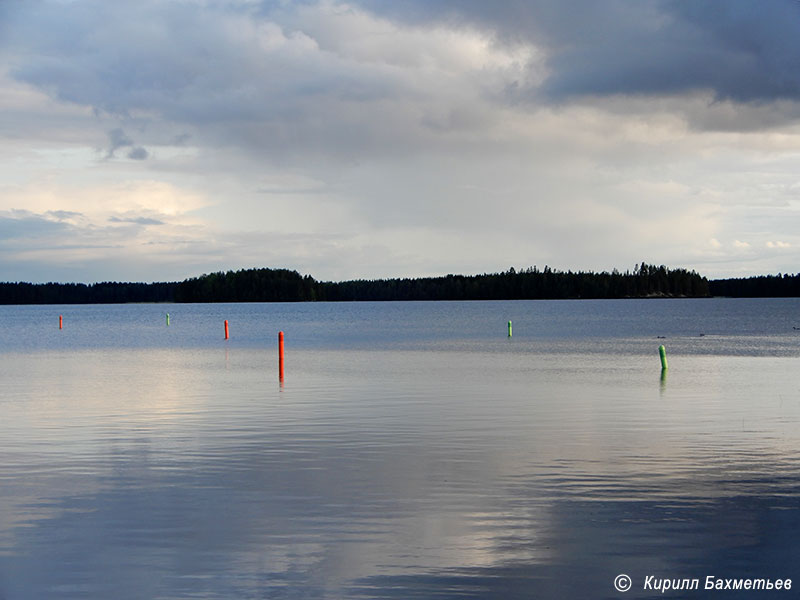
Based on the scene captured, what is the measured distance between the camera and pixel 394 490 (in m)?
15.3

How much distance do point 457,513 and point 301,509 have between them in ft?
7.70

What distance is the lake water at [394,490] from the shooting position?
1043cm

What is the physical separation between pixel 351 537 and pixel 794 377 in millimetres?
32271

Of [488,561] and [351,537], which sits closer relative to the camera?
[488,561]

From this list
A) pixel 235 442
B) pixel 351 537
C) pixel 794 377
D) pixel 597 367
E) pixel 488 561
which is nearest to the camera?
pixel 488 561

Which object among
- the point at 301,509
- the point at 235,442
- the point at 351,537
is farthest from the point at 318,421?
the point at 351,537

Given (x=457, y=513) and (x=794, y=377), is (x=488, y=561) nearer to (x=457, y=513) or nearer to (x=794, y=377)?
(x=457, y=513)

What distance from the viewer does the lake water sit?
10.4 metres

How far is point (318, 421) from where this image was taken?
25125 mm

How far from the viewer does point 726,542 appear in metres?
11.5

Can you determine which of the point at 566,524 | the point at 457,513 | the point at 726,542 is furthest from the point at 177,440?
the point at 726,542

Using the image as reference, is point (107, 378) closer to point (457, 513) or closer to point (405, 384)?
point (405, 384)

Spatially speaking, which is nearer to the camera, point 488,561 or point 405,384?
point 488,561

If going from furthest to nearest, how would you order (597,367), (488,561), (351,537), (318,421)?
(597,367) < (318,421) < (351,537) < (488,561)
